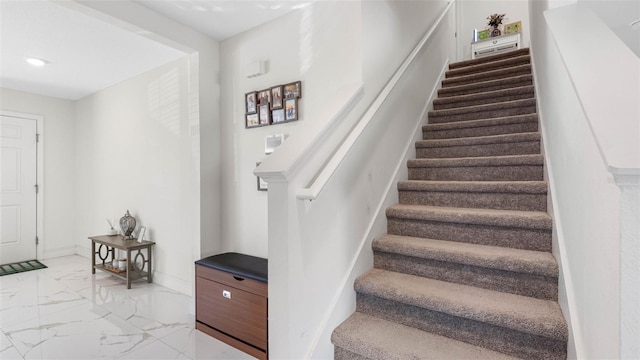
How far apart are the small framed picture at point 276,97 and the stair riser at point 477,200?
1213 millimetres

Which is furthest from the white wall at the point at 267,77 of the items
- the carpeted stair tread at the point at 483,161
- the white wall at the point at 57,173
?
the white wall at the point at 57,173

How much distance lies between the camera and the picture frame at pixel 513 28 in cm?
477

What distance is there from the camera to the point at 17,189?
4414 millimetres

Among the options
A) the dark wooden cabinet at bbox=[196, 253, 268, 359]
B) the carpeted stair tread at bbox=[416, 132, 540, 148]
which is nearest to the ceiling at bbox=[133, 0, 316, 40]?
the carpeted stair tread at bbox=[416, 132, 540, 148]

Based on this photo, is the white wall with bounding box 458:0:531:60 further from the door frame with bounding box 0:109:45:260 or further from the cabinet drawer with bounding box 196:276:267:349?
the door frame with bounding box 0:109:45:260

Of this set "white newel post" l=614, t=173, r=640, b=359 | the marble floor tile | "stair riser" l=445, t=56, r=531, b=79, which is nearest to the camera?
"white newel post" l=614, t=173, r=640, b=359

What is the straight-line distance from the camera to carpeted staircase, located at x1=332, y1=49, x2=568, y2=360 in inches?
51.0

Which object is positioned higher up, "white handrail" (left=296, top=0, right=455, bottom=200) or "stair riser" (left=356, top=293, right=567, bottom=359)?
"white handrail" (left=296, top=0, right=455, bottom=200)

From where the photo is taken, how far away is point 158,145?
3482 mm

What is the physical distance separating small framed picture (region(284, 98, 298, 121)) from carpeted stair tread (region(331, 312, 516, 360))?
5.17ft

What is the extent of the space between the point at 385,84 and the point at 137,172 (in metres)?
3.22

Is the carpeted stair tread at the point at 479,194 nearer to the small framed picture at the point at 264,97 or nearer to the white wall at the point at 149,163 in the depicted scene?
the small framed picture at the point at 264,97

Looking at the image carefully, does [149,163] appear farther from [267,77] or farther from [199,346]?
[199,346]

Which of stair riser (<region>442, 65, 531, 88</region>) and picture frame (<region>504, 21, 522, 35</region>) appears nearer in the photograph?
stair riser (<region>442, 65, 531, 88</region>)
